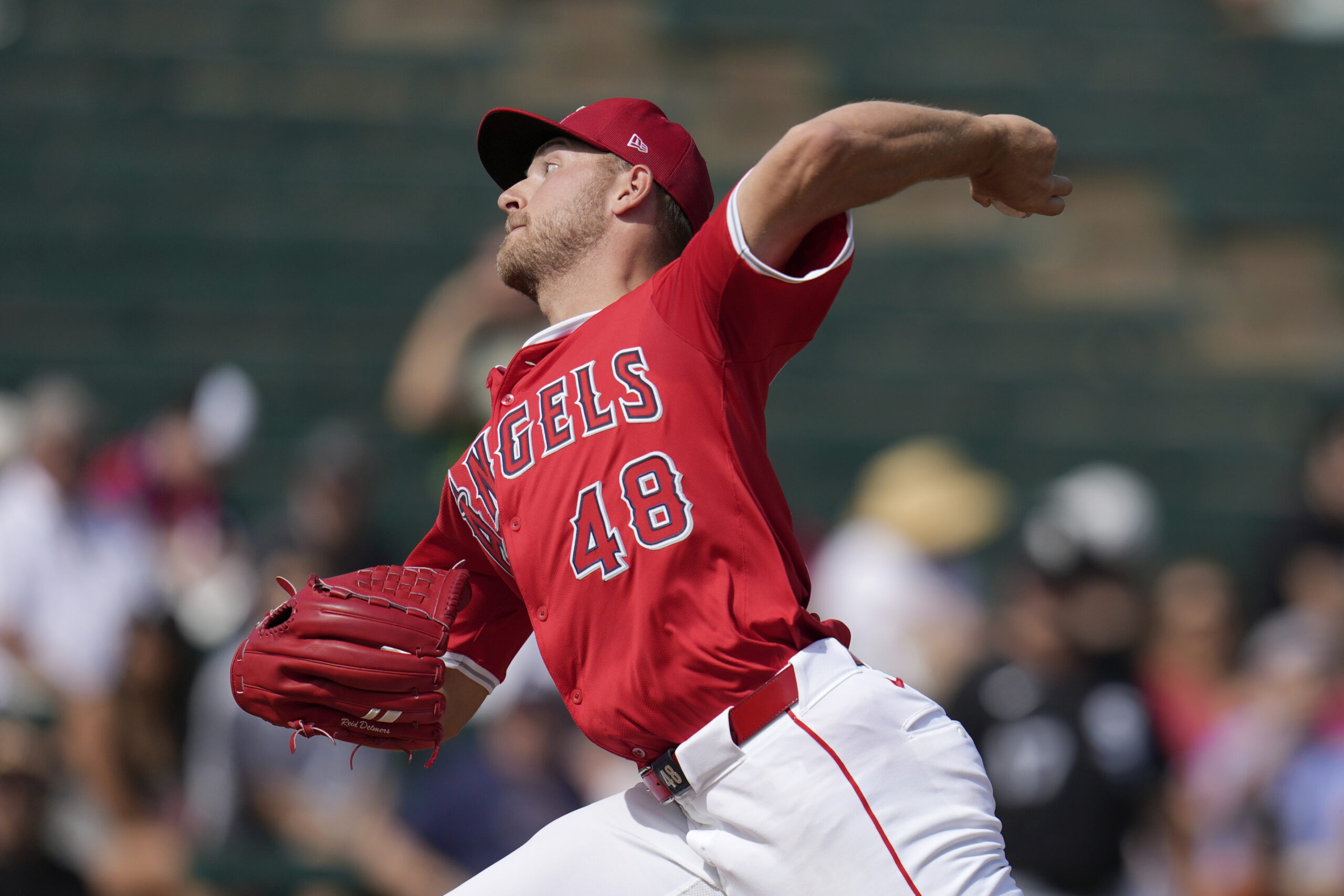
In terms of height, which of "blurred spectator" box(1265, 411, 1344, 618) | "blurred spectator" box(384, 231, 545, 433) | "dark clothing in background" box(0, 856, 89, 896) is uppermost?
"blurred spectator" box(384, 231, 545, 433)

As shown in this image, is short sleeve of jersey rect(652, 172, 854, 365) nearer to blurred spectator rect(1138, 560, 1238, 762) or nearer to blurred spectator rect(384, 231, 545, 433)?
blurred spectator rect(384, 231, 545, 433)

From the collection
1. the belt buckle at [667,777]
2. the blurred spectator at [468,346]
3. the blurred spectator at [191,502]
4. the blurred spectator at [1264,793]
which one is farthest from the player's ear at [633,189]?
the blurred spectator at [191,502]

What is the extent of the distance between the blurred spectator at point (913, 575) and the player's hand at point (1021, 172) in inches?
116

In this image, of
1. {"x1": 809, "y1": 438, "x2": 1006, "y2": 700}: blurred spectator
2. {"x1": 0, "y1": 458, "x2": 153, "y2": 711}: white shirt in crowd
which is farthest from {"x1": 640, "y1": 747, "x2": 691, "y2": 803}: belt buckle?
{"x1": 0, "y1": 458, "x2": 153, "y2": 711}: white shirt in crowd

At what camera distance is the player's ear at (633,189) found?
2.69 meters

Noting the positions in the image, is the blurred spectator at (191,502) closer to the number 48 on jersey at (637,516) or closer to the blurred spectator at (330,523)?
the blurred spectator at (330,523)

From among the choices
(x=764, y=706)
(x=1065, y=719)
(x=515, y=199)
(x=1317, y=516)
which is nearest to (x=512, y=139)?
(x=515, y=199)

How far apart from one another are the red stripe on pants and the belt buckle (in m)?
0.23

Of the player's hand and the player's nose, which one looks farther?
the player's nose

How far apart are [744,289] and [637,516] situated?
382mm

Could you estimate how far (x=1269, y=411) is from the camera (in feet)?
27.3

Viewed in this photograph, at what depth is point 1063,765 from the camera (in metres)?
4.66

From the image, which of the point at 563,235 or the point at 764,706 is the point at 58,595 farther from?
the point at 764,706

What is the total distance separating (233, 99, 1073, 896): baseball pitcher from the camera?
2.27 meters
